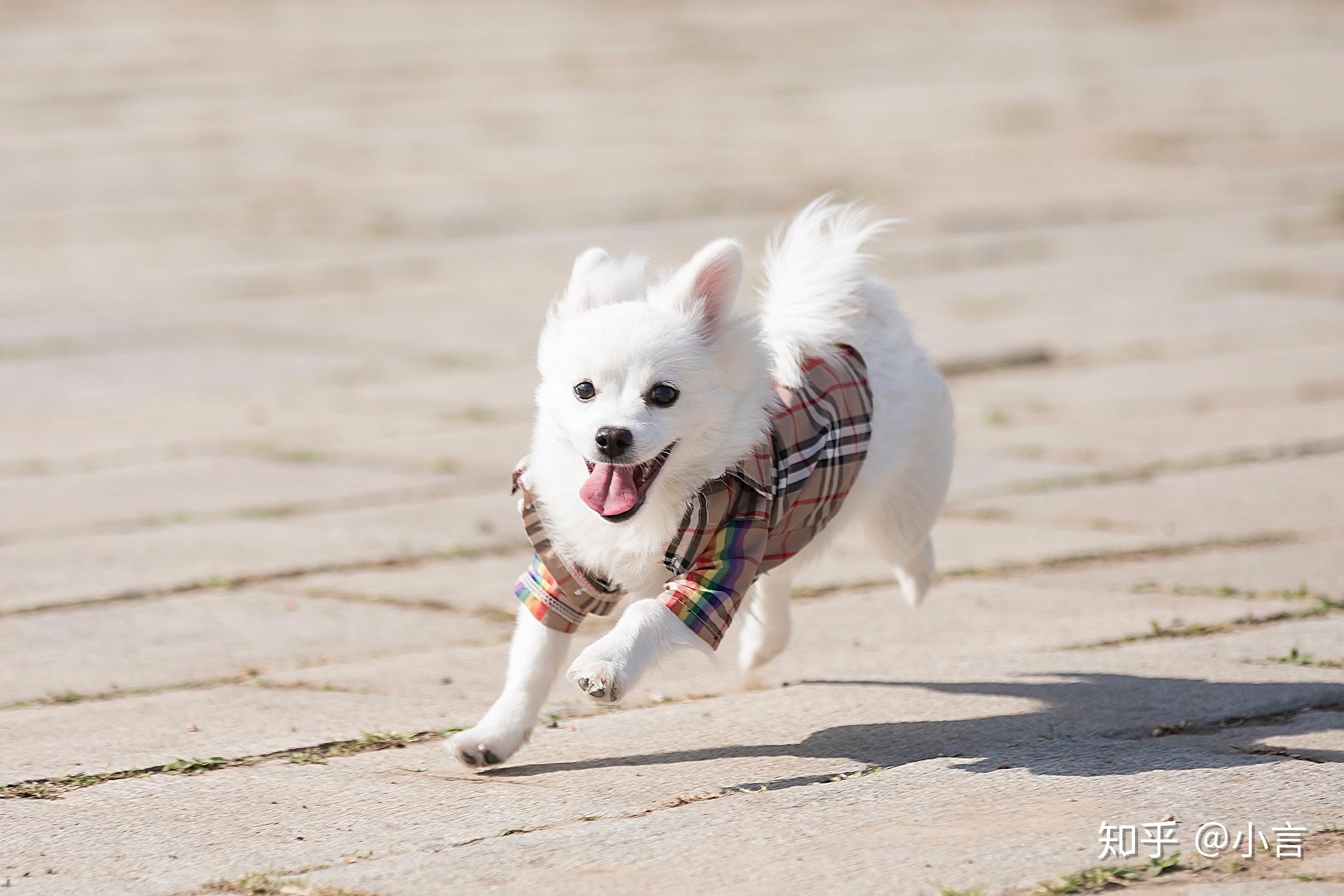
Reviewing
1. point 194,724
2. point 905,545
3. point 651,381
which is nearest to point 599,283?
point 651,381

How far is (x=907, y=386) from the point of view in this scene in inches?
215

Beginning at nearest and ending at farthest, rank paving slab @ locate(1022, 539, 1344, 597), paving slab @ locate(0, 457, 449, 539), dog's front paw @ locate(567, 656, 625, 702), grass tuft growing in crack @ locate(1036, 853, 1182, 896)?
grass tuft growing in crack @ locate(1036, 853, 1182, 896) < dog's front paw @ locate(567, 656, 625, 702) < paving slab @ locate(1022, 539, 1344, 597) < paving slab @ locate(0, 457, 449, 539)

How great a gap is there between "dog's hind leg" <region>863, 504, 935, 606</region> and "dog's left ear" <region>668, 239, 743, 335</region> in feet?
3.70

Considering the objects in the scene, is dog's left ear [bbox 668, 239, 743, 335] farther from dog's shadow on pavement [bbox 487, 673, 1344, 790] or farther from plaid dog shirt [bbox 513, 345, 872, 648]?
dog's shadow on pavement [bbox 487, 673, 1344, 790]

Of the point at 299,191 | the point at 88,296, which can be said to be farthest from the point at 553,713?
the point at 299,191

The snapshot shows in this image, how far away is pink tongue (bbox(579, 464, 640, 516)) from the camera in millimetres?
4340

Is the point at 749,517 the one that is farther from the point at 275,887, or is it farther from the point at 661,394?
the point at 275,887

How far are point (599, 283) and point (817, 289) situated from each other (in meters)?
0.87

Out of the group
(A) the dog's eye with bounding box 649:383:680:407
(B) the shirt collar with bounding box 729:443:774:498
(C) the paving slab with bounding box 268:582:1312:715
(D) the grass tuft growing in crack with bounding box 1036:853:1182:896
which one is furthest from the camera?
(C) the paving slab with bounding box 268:582:1312:715

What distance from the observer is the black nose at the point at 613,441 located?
424cm

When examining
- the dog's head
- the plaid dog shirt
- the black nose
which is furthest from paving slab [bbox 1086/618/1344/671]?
the black nose

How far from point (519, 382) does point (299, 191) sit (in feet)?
28.5

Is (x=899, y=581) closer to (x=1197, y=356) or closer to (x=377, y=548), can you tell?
(x=377, y=548)

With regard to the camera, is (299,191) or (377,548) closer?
(377,548)
